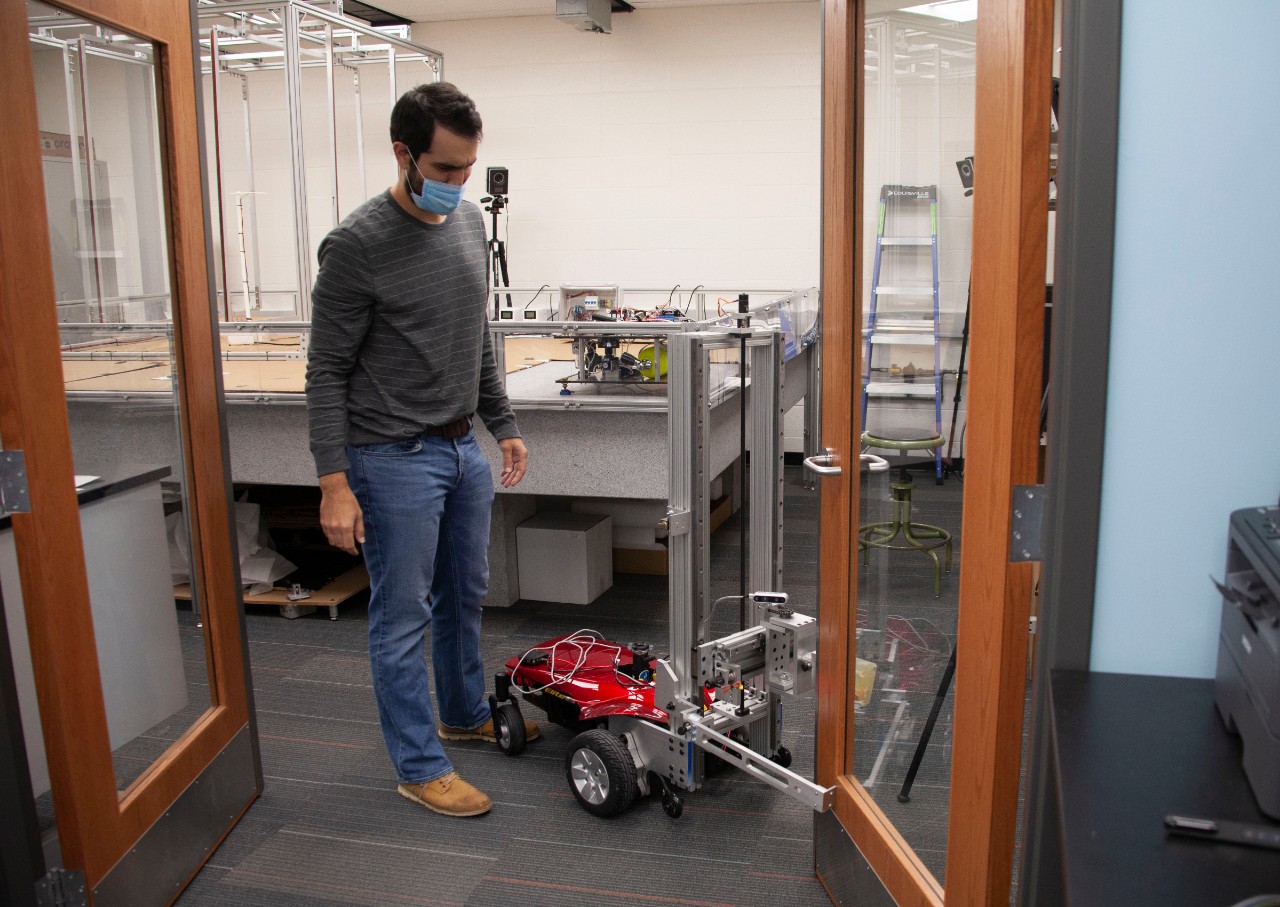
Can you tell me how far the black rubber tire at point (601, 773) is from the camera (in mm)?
2100

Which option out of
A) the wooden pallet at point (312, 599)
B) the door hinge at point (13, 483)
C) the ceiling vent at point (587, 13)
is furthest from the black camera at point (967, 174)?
Result: the ceiling vent at point (587, 13)

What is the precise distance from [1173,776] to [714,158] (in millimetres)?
5278

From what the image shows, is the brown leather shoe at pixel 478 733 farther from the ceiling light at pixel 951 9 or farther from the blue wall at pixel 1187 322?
the ceiling light at pixel 951 9

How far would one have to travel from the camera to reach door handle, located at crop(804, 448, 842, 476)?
174 cm

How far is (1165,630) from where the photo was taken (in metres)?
1.13

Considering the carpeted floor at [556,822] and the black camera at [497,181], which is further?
the black camera at [497,181]

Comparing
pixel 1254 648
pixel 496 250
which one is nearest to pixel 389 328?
pixel 1254 648

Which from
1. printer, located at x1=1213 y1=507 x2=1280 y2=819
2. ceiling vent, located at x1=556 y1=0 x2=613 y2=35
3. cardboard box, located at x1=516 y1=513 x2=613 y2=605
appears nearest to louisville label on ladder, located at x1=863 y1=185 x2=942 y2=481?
printer, located at x1=1213 y1=507 x2=1280 y2=819

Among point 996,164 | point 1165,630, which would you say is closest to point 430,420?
point 996,164

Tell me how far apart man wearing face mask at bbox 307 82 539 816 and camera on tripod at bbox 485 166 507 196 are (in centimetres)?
323

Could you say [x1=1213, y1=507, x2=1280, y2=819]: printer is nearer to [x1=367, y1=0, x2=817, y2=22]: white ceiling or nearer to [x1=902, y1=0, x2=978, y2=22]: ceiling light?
[x1=902, y1=0, x2=978, y2=22]: ceiling light

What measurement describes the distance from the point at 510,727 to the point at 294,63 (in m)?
3.15

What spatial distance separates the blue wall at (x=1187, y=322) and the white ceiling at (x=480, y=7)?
Answer: 16.0 feet

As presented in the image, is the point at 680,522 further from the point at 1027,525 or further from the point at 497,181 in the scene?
the point at 497,181
